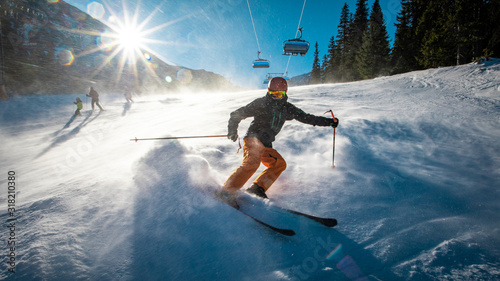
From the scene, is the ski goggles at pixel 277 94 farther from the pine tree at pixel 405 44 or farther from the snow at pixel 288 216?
the pine tree at pixel 405 44

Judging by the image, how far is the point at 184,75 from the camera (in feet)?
296

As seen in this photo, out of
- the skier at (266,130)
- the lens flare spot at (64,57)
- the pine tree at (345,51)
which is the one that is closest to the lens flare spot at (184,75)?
the lens flare spot at (64,57)

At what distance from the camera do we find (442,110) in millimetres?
5688

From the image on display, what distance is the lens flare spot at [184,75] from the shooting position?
276 ft

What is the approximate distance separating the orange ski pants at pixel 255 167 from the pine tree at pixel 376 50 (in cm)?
Answer: 3174

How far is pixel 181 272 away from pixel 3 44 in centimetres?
4699

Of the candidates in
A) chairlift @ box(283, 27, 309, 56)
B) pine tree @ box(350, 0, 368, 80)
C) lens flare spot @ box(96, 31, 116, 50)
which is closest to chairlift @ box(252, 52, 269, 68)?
chairlift @ box(283, 27, 309, 56)

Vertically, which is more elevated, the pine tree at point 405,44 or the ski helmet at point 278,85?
the pine tree at point 405,44

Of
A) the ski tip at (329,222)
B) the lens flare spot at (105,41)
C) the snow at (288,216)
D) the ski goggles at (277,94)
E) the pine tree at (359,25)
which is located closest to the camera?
the snow at (288,216)

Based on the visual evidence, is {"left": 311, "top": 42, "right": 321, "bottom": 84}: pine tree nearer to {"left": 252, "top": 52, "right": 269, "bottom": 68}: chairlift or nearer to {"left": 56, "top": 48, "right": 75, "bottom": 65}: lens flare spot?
{"left": 252, "top": 52, "right": 269, "bottom": 68}: chairlift

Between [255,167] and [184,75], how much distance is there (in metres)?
98.7

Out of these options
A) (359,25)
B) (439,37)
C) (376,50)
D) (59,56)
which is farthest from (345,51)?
(59,56)

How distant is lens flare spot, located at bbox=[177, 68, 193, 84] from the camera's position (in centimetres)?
8406

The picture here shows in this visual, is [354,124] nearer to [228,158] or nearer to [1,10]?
[228,158]
